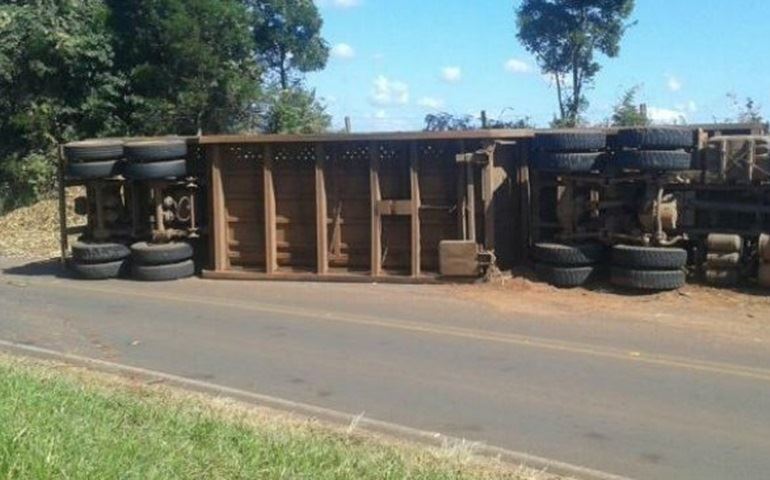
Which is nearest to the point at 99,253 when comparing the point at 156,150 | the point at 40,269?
the point at 156,150

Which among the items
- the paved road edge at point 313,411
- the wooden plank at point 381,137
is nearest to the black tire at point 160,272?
the wooden plank at point 381,137

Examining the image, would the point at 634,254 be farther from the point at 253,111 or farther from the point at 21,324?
the point at 253,111

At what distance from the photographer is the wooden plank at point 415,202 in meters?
15.2

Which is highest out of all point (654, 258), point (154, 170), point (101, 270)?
point (154, 170)

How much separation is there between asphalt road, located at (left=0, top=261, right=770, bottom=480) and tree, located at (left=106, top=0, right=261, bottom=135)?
1341 cm

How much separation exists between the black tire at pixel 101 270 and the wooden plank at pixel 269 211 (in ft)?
7.72

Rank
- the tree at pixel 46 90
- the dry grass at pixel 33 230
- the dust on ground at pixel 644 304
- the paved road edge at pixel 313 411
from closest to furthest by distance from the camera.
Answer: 1. the paved road edge at pixel 313 411
2. the dust on ground at pixel 644 304
3. the dry grass at pixel 33 230
4. the tree at pixel 46 90

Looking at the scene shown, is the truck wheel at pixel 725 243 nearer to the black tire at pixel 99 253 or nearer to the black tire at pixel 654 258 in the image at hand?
the black tire at pixel 654 258

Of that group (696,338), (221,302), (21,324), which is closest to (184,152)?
(221,302)

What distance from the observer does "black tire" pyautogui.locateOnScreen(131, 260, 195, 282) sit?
15.8 m

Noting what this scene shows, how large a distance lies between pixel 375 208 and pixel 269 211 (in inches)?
73.2

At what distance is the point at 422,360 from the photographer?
9.75m

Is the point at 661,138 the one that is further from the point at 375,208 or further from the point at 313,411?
the point at 313,411

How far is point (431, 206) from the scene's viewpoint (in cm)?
1529
